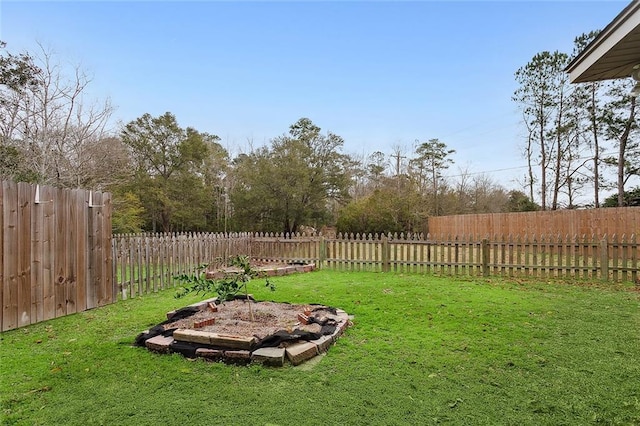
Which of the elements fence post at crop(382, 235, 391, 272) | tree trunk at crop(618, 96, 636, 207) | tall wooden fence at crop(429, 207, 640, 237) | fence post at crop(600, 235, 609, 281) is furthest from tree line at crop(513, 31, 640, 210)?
fence post at crop(382, 235, 391, 272)

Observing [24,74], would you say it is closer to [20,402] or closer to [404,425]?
[20,402]

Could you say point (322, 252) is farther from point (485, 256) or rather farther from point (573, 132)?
point (573, 132)

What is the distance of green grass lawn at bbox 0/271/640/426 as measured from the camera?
2223 mm

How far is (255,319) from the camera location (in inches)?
158

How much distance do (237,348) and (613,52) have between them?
3.84 m

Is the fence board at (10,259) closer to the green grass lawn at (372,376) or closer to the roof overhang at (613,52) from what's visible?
the green grass lawn at (372,376)

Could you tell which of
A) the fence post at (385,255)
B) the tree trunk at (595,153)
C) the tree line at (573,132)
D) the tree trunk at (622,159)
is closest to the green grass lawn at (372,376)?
the fence post at (385,255)

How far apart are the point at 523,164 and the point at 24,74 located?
951 inches

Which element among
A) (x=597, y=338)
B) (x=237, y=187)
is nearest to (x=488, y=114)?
(x=237, y=187)

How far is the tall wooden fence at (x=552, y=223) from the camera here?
11.1 metres

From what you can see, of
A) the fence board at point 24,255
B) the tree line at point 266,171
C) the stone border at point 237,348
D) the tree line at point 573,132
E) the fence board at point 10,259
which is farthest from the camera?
the tree line at point 573,132

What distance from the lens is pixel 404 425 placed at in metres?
2.09

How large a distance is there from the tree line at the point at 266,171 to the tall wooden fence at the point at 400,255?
742 cm

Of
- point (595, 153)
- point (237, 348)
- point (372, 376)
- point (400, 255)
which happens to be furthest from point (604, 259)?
point (595, 153)
